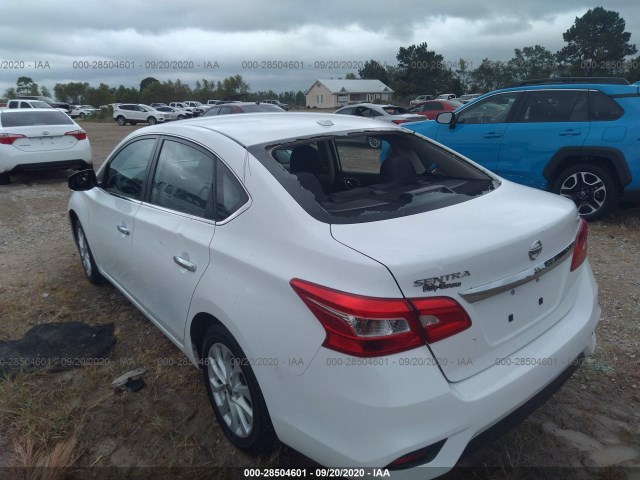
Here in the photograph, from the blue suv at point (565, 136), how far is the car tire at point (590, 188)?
1cm

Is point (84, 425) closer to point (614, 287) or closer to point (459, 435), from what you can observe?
point (459, 435)

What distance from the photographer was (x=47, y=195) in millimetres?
9289

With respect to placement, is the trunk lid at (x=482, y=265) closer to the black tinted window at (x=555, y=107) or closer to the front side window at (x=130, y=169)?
the front side window at (x=130, y=169)

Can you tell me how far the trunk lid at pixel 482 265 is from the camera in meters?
1.85

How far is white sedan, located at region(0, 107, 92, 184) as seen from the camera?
9.61 m

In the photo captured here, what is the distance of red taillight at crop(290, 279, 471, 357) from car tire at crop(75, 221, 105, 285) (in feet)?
11.0

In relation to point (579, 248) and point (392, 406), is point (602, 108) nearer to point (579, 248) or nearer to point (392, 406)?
point (579, 248)

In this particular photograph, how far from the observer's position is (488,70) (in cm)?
5862

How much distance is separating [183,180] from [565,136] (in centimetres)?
516

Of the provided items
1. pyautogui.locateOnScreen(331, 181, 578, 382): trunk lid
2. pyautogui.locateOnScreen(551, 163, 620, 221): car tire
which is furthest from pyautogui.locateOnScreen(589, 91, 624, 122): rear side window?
pyautogui.locateOnScreen(331, 181, 578, 382): trunk lid

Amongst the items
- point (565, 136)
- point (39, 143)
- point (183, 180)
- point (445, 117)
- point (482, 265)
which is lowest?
point (39, 143)

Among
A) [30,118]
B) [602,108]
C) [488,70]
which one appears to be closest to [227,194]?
[602,108]

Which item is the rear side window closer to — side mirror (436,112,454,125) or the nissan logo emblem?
side mirror (436,112,454,125)

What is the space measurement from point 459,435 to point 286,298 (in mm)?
821
